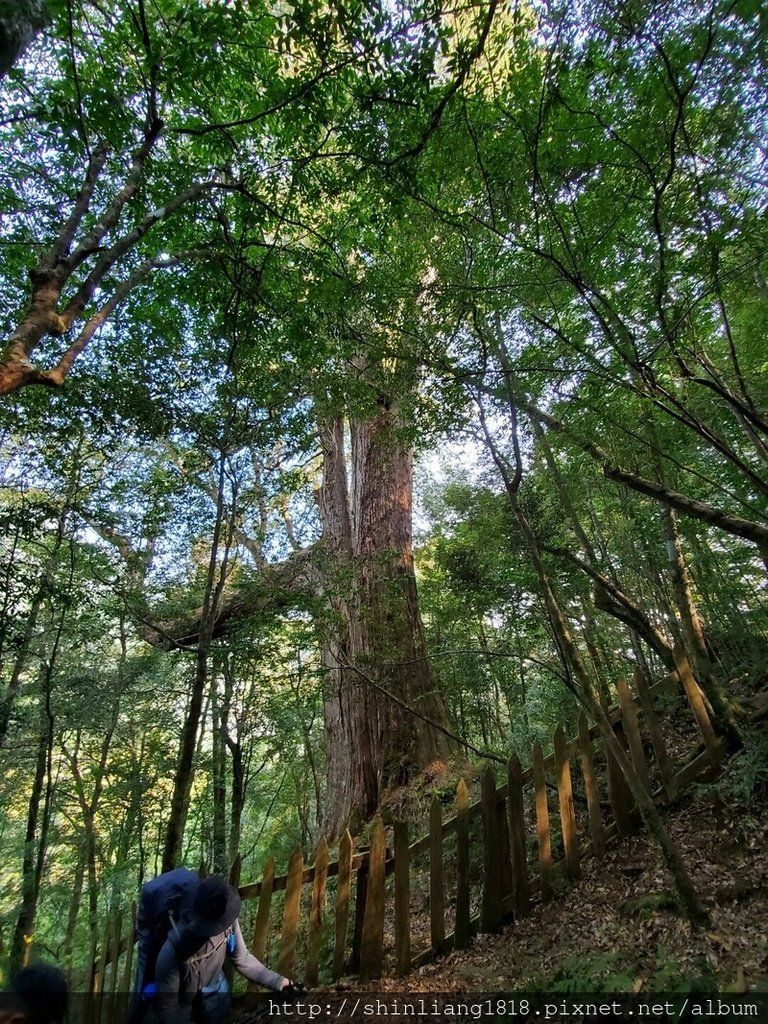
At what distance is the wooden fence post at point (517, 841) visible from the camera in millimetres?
3465

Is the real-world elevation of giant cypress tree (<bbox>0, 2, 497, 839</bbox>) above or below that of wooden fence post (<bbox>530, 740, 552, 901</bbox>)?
above

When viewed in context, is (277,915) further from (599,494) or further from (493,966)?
(599,494)

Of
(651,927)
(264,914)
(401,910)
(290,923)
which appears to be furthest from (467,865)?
(264,914)

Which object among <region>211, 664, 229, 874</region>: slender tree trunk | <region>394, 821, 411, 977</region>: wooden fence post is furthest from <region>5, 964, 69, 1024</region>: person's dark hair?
<region>211, 664, 229, 874</region>: slender tree trunk

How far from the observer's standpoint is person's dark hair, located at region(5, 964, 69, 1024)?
1.39m

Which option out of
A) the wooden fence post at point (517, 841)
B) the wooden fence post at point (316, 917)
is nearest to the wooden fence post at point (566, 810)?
the wooden fence post at point (517, 841)

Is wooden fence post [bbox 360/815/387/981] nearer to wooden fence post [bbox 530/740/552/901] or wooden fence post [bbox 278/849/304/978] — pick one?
wooden fence post [bbox 278/849/304/978]

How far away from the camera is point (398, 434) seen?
515cm

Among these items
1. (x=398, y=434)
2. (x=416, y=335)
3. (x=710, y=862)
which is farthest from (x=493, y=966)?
(x=416, y=335)

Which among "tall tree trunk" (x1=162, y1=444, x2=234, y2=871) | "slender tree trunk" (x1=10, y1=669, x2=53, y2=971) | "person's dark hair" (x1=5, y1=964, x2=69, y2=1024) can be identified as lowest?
"slender tree trunk" (x1=10, y1=669, x2=53, y2=971)

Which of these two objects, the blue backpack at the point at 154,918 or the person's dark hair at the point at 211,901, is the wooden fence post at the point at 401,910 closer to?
the person's dark hair at the point at 211,901

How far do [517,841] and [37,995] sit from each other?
10.2 ft

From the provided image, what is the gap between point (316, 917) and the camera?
135 inches

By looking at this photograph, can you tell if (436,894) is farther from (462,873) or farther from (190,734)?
(190,734)
